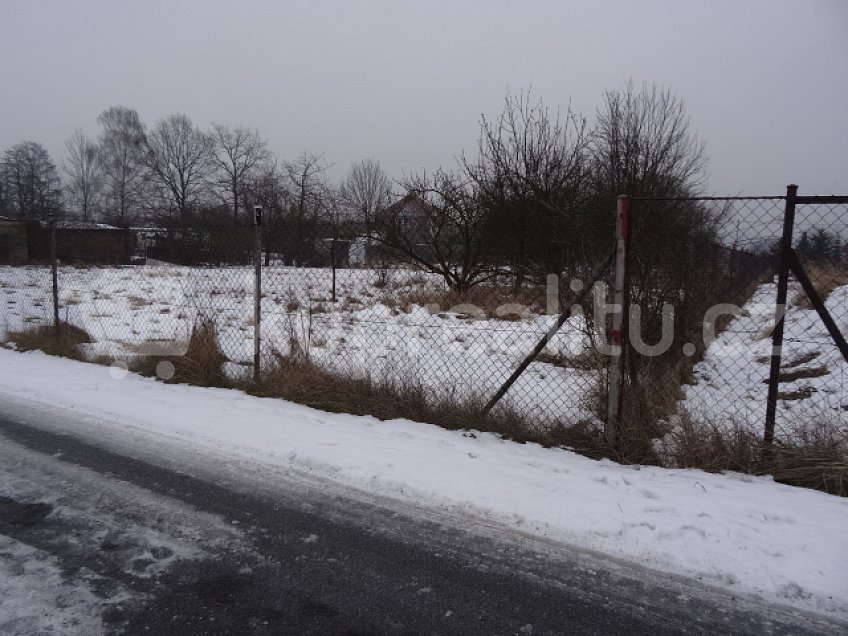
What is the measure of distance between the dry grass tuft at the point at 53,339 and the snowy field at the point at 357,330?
0.70ft

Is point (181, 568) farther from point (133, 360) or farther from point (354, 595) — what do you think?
point (133, 360)

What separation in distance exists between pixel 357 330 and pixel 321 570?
20.6 feet

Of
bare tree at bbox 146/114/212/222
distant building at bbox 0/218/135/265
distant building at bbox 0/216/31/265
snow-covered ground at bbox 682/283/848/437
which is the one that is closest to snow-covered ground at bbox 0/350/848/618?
snow-covered ground at bbox 682/283/848/437

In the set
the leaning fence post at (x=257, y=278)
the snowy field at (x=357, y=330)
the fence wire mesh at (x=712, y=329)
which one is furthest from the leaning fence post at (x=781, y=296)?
the leaning fence post at (x=257, y=278)

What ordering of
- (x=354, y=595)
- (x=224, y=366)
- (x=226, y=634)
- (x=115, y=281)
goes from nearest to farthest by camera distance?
(x=226, y=634), (x=354, y=595), (x=224, y=366), (x=115, y=281)

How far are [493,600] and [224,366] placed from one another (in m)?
4.36

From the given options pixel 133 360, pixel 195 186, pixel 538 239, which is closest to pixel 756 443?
pixel 133 360

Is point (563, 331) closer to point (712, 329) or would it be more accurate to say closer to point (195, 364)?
point (712, 329)

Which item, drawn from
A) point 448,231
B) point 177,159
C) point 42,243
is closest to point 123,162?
point 177,159

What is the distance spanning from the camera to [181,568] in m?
2.42

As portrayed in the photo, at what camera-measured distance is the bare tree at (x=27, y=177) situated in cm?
5484

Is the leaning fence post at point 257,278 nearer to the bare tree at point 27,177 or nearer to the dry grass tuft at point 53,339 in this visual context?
the dry grass tuft at point 53,339

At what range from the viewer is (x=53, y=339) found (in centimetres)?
707

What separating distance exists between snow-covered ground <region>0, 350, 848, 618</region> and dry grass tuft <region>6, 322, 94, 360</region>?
65.0 inches
